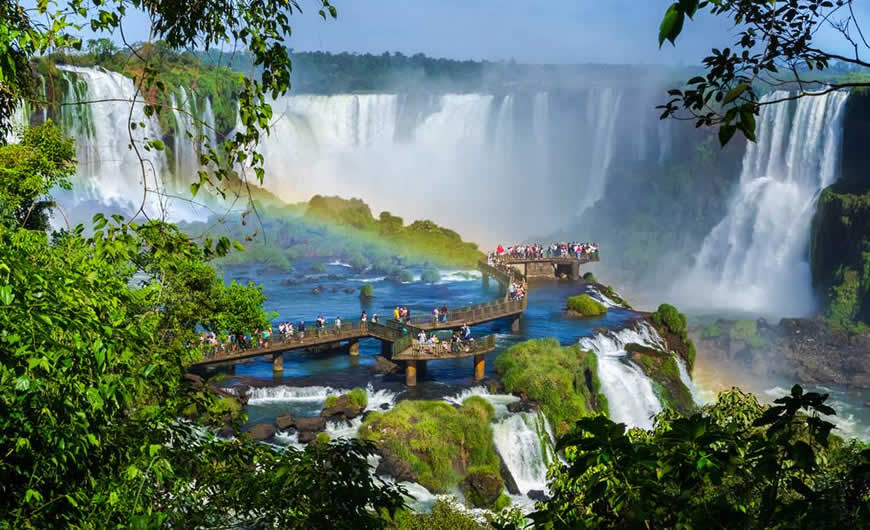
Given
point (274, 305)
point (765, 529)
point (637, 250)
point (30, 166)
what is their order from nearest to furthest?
point (765, 529)
point (30, 166)
point (274, 305)
point (637, 250)

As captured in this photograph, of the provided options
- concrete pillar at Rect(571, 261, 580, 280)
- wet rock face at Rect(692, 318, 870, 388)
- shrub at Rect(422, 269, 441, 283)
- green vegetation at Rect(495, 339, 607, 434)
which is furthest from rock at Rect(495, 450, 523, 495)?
shrub at Rect(422, 269, 441, 283)

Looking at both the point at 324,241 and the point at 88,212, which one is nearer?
the point at 88,212

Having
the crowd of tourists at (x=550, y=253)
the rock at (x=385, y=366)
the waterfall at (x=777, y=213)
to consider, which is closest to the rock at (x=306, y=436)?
the rock at (x=385, y=366)

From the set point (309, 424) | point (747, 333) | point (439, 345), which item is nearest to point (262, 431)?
point (309, 424)

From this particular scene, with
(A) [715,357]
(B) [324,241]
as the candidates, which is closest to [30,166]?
(A) [715,357]

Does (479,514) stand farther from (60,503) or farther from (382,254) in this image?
(382,254)

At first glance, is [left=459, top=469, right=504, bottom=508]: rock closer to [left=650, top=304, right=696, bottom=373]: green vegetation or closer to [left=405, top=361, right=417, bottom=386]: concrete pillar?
[left=405, top=361, right=417, bottom=386]: concrete pillar

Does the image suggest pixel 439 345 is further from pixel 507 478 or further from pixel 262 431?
pixel 262 431

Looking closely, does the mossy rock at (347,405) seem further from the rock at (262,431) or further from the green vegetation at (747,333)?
the green vegetation at (747,333)
